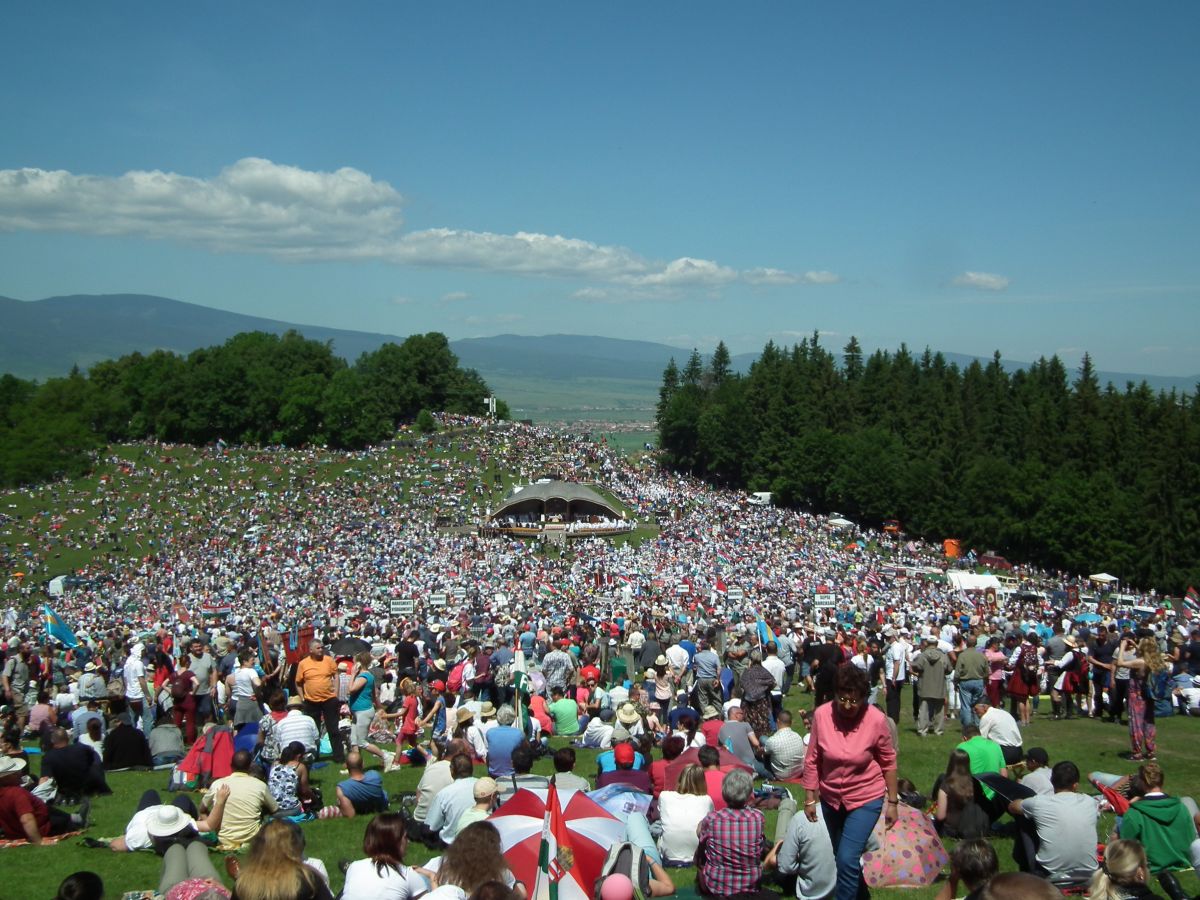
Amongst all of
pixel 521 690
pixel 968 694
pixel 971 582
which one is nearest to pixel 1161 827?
pixel 968 694

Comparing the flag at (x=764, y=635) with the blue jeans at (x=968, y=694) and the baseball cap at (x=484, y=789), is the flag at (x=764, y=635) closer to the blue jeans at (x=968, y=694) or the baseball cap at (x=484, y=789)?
the blue jeans at (x=968, y=694)

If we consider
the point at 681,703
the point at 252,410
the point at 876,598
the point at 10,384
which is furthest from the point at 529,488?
the point at 10,384

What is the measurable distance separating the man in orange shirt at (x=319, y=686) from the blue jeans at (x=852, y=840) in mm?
6514

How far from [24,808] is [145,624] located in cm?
2345

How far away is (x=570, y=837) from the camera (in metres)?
7.05

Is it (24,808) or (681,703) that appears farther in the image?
(681,703)

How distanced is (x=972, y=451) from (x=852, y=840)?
6684 centimetres

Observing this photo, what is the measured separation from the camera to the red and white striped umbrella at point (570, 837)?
6.72 m

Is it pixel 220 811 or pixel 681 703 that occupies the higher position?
pixel 220 811

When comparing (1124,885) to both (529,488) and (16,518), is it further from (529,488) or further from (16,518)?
(16,518)

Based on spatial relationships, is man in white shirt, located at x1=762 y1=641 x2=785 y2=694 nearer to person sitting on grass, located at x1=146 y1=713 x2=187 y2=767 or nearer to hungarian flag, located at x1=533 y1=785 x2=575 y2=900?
hungarian flag, located at x1=533 y1=785 x2=575 y2=900

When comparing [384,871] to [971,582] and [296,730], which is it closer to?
[296,730]

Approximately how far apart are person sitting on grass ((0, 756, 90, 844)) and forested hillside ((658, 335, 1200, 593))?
54.8m

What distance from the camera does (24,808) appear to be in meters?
8.59
